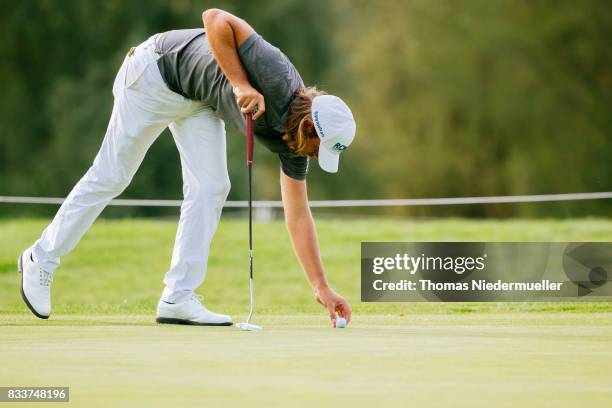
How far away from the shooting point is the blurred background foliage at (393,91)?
68.1ft

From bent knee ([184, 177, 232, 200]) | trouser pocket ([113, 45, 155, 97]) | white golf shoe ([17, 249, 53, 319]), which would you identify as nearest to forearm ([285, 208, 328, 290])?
bent knee ([184, 177, 232, 200])

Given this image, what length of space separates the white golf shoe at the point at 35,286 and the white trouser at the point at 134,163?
0.13 ft

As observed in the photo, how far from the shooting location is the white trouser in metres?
4.63

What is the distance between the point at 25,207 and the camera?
64.6 feet

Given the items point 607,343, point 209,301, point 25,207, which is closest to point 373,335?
point 607,343

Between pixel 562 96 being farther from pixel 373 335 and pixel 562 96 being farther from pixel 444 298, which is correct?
pixel 373 335

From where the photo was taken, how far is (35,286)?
15.2ft

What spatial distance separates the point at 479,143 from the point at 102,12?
29.0 feet

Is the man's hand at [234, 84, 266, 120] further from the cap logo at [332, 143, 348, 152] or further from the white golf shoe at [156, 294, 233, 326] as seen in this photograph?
the white golf shoe at [156, 294, 233, 326]

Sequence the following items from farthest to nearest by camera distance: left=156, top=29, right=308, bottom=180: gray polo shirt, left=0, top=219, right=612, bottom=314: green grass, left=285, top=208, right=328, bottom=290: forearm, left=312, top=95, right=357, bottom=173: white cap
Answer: left=0, top=219, right=612, bottom=314: green grass
left=285, top=208, right=328, bottom=290: forearm
left=156, top=29, right=308, bottom=180: gray polo shirt
left=312, top=95, right=357, bottom=173: white cap

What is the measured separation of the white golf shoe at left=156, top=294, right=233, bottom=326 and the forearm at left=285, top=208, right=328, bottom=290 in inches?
15.2

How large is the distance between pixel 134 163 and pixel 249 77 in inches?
27.4

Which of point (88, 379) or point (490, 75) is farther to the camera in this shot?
point (490, 75)

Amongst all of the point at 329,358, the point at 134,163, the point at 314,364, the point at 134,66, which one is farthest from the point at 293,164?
the point at 314,364
